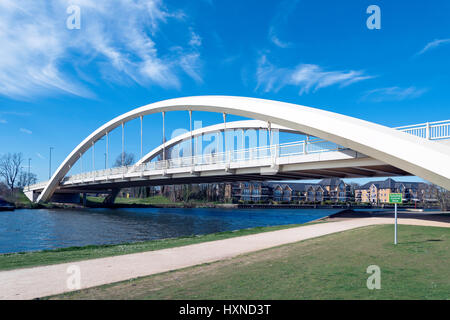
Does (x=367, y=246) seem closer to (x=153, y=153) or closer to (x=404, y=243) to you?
(x=404, y=243)

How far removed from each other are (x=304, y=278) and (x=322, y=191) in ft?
321

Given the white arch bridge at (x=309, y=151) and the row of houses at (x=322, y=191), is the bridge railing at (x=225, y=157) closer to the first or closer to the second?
the white arch bridge at (x=309, y=151)

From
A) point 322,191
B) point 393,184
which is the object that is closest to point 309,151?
point 322,191

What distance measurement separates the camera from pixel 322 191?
327 feet

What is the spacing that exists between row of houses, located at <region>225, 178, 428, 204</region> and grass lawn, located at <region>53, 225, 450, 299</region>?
76.2 metres

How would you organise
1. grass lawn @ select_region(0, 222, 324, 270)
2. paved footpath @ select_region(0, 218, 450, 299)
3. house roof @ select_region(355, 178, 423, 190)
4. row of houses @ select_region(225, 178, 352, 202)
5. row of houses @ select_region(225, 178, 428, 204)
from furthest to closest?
house roof @ select_region(355, 178, 423, 190) < row of houses @ select_region(225, 178, 428, 204) < row of houses @ select_region(225, 178, 352, 202) < grass lawn @ select_region(0, 222, 324, 270) < paved footpath @ select_region(0, 218, 450, 299)

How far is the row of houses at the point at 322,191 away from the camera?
3492 inches

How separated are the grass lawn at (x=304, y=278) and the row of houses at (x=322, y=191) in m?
76.2

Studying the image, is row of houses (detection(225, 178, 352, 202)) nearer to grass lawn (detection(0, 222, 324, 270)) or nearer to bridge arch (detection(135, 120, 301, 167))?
bridge arch (detection(135, 120, 301, 167))

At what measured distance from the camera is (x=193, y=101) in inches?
995

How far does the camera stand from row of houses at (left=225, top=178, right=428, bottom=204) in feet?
291

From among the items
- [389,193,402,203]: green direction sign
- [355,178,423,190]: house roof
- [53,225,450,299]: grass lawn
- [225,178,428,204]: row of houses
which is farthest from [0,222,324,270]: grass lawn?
[355,178,423,190]: house roof

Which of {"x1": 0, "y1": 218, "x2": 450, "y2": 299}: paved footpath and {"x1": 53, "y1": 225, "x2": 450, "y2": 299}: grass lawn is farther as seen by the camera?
{"x1": 0, "y1": 218, "x2": 450, "y2": 299}: paved footpath
